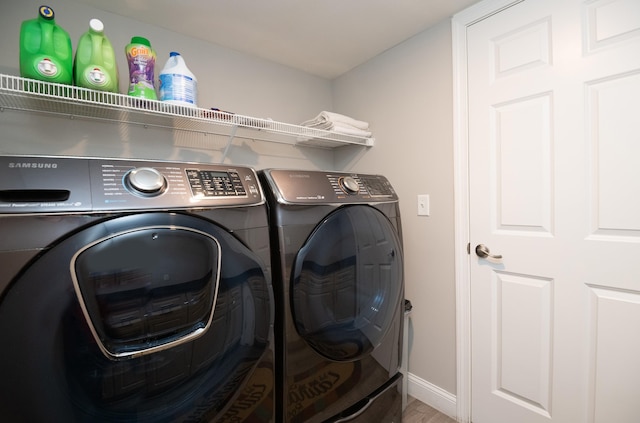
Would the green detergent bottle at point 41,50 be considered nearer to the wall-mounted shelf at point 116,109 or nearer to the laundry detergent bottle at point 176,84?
the wall-mounted shelf at point 116,109

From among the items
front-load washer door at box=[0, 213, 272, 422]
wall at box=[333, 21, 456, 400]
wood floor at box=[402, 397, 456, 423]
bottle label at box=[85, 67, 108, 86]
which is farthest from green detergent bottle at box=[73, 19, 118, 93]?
wood floor at box=[402, 397, 456, 423]

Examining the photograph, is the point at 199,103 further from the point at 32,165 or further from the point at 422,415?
the point at 422,415

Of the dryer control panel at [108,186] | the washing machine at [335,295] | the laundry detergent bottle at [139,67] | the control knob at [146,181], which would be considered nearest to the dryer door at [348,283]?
the washing machine at [335,295]

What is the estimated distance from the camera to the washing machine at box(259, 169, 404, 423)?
0.98m

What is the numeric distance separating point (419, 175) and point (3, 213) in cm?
169

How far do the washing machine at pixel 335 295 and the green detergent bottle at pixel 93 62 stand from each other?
2.28 ft

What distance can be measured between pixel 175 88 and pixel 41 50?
42cm

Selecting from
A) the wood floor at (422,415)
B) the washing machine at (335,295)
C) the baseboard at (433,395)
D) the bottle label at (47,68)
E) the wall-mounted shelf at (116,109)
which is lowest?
the wood floor at (422,415)

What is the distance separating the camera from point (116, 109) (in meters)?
1.16

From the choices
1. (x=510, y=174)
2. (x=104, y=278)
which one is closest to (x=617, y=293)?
(x=510, y=174)

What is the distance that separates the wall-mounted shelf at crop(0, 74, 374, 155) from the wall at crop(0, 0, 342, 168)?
7cm

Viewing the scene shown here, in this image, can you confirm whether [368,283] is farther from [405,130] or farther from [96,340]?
[405,130]

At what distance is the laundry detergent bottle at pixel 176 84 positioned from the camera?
3.98 feet

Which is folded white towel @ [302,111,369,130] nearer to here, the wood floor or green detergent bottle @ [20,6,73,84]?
green detergent bottle @ [20,6,73,84]
